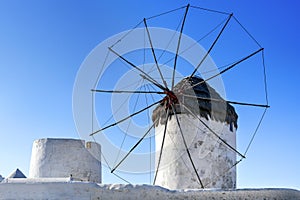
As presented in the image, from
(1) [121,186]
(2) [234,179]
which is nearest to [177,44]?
(2) [234,179]

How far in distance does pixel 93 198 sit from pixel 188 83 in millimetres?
6509

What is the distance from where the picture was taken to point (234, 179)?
37.6 ft

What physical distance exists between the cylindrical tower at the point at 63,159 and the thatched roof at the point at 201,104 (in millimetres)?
2326

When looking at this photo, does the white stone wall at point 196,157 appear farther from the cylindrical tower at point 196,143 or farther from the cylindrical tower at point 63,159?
the cylindrical tower at point 63,159

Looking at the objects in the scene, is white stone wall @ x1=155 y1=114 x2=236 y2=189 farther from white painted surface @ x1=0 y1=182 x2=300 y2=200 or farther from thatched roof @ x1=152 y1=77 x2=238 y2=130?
white painted surface @ x1=0 y1=182 x2=300 y2=200

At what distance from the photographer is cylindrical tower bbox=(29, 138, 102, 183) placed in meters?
11.9

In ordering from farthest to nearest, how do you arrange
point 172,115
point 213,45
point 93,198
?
point 172,115 → point 213,45 → point 93,198

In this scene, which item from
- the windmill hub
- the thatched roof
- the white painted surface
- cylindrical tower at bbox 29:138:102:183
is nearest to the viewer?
the white painted surface

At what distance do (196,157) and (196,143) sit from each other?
1.23 feet

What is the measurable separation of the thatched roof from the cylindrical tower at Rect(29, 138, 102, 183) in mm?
2326

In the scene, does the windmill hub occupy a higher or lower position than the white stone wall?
higher

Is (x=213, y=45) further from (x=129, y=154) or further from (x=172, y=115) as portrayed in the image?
(x=129, y=154)

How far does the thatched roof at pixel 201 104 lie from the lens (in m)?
11.1

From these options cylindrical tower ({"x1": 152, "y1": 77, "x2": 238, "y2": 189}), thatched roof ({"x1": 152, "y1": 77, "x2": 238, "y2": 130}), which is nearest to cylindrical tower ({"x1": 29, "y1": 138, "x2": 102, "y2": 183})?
cylindrical tower ({"x1": 152, "y1": 77, "x2": 238, "y2": 189})
